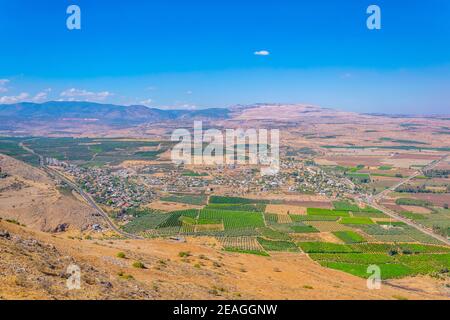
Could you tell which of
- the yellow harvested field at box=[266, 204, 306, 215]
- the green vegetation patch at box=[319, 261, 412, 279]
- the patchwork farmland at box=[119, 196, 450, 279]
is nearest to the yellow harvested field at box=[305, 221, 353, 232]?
the patchwork farmland at box=[119, 196, 450, 279]

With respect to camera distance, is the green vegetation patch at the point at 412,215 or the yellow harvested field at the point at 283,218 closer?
the yellow harvested field at the point at 283,218

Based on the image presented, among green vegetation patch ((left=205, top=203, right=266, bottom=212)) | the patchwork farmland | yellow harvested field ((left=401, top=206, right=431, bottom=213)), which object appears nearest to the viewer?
the patchwork farmland

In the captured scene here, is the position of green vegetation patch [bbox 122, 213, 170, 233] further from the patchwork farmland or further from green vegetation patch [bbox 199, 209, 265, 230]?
green vegetation patch [bbox 199, 209, 265, 230]

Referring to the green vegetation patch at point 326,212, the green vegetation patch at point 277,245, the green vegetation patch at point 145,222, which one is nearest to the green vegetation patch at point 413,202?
the green vegetation patch at point 326,212

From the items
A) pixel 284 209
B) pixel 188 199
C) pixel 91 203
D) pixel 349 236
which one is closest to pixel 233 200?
pixel 188 199

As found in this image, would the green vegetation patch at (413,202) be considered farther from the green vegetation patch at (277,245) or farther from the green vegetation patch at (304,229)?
the green vegetation patch at (277,245)

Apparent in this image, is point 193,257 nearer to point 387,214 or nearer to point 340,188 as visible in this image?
point 387,214

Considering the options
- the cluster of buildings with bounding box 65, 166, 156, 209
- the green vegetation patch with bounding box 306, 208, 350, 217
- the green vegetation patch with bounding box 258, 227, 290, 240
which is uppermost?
the cluster of buildings with bounding box 65, 166, 156, 209
